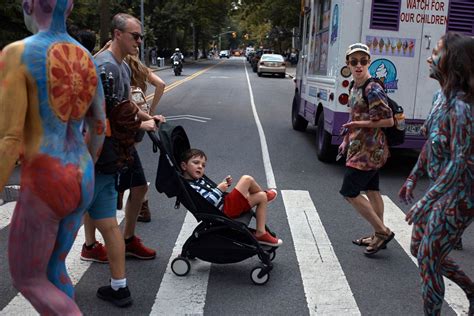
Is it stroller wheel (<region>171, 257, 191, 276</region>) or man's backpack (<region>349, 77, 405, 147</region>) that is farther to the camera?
man's backpack (<region>349, 77, 405, 147</region>)

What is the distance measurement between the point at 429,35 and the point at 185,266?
5.25 m

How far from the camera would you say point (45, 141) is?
2215mm

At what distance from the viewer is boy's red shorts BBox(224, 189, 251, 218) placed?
4.08m

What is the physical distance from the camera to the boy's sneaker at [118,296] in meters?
3.59

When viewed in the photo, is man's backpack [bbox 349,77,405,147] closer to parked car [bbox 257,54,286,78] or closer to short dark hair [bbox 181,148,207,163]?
short dark hair [bbox 181,148,207,163]

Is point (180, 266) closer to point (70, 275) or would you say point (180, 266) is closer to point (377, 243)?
point (70, 275)

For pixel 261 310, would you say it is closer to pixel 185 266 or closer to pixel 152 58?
pixel 185 266

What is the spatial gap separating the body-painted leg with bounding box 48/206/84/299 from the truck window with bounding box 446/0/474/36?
21.8 ft

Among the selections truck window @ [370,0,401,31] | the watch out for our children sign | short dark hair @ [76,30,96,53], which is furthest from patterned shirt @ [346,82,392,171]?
the watch out for our children sign

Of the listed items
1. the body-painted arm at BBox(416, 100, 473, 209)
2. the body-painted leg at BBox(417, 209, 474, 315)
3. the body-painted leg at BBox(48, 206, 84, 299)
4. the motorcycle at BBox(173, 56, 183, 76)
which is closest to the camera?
the body-painted leg at BBox(48, 206, 84, 299)

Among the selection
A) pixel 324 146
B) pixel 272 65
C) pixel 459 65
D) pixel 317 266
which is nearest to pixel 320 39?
pixel 324 146

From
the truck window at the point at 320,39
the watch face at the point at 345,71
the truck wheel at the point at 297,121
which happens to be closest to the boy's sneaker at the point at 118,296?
the watch face at the point at 345,71

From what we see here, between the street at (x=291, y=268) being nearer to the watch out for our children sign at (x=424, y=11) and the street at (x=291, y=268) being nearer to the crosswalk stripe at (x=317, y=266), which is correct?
the crosswalk stripe at (x=317, y=266)

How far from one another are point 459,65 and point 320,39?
6559 mm
